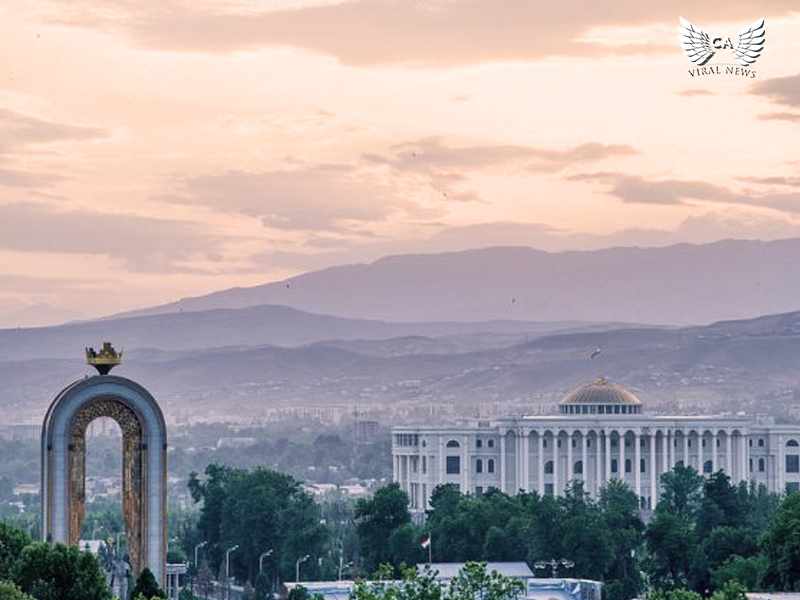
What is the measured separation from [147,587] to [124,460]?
7044 mm

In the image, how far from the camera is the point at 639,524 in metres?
136

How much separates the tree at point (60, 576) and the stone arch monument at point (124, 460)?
5121mm

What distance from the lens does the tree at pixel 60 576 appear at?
7500 centimetres

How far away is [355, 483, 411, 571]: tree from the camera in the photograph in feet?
448

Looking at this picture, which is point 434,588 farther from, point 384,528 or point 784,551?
point 384,528

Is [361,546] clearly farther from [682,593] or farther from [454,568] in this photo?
[682,593]

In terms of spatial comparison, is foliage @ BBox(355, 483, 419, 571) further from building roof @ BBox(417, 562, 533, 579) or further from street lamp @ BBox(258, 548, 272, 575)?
building roof @ BBox(417, 562, 533, 579)

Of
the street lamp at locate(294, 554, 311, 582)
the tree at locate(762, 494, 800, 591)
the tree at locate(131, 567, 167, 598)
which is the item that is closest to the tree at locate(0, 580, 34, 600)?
the tree at locate(131, 567, 167, 598)

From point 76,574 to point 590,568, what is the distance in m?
54.0

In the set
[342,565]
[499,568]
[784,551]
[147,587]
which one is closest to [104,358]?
[147,587]

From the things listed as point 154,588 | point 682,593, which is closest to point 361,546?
point 682,593

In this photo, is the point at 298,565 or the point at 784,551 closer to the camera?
the point at 784,551

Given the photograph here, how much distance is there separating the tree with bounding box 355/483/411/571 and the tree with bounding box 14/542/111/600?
6065 centimetres

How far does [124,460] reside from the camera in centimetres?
8250
